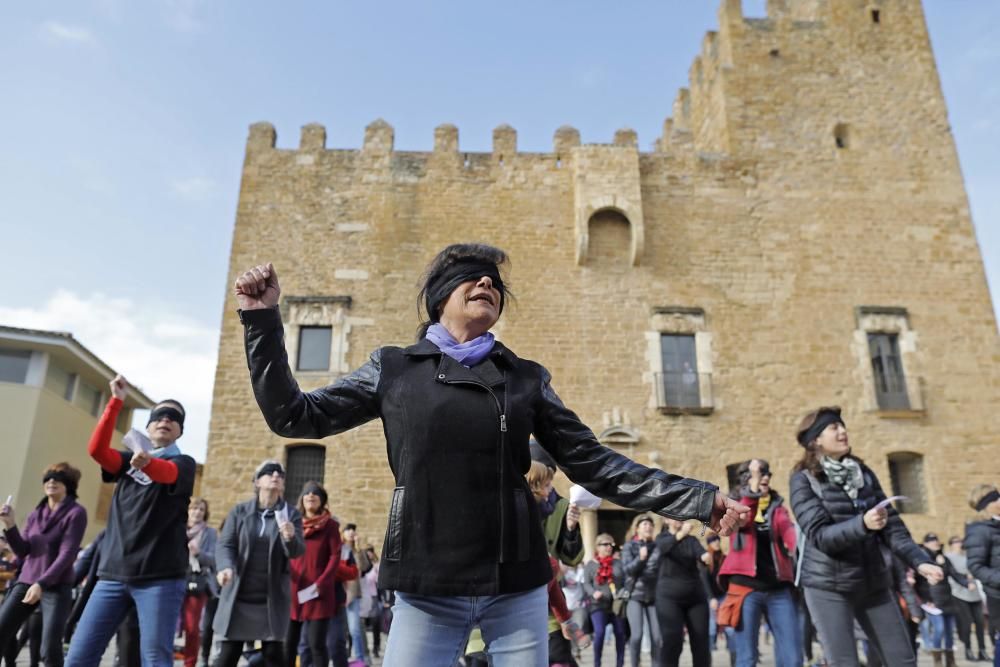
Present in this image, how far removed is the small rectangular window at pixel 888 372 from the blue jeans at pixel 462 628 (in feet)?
56.2

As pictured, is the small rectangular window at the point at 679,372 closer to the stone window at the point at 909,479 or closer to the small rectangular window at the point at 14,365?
the stone window at the point at 909,479

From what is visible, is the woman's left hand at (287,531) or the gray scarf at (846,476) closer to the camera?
the gray scarf at (846,476)

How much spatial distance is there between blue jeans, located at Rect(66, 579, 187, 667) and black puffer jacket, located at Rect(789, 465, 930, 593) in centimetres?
360

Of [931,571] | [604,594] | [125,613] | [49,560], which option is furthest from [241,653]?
[604,594]

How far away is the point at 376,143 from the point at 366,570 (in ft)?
40.7

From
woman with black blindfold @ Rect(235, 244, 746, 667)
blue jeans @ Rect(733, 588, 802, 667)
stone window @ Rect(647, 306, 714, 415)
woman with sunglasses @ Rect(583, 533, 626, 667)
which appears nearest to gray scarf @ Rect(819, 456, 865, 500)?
blue jeans @ Rect(733, 588, 802, 667)

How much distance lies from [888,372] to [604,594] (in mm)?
11941

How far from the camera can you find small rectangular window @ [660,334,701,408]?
17109mm

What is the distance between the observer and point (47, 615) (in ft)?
17.9

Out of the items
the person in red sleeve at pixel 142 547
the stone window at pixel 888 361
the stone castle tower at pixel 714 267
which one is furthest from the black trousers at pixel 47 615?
the stone window at pixel 888 361

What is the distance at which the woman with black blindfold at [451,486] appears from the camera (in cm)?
211

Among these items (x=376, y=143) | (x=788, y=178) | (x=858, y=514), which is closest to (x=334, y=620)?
(x=858, y=514)

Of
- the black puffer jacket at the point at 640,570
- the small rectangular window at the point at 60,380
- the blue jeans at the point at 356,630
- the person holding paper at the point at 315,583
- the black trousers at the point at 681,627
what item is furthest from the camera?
the small rectangular window at the point at 60,380

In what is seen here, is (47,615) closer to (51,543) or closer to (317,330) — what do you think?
(51,543)
